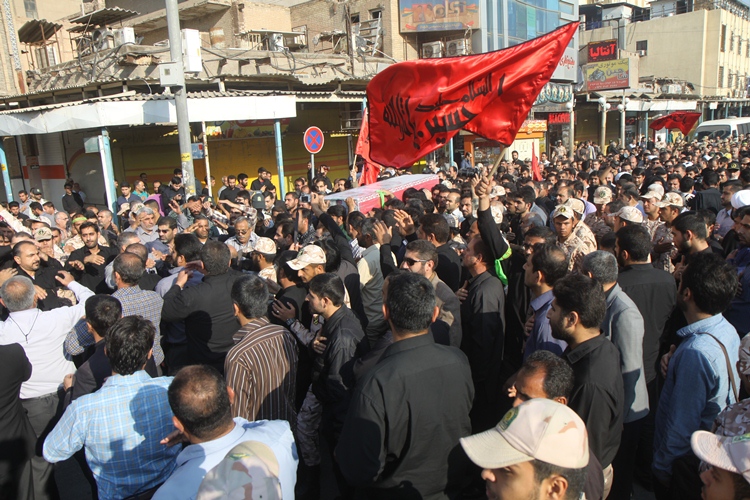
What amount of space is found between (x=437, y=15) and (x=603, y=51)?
15285mm

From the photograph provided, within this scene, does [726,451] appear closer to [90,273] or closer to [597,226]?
[597,226]

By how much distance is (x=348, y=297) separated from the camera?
4555mm

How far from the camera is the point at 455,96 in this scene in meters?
6.20

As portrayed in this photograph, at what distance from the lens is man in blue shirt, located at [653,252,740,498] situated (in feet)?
9.32

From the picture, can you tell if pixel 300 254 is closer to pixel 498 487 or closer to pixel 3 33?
pixel 498 487

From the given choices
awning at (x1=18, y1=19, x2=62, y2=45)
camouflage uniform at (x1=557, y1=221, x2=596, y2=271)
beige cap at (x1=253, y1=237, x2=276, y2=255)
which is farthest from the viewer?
awning at (x1=18, y1=19, x2=62, y2=45)

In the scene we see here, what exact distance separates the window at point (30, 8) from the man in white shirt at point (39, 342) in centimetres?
2664

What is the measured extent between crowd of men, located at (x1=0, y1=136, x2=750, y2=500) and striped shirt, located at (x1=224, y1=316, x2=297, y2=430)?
0.01m

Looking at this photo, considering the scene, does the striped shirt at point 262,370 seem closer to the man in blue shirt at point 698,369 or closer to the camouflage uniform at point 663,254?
the man in blue shirt at point 698,369

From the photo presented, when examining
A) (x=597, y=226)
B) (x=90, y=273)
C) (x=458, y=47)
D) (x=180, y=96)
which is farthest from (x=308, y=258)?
(x=458, y=47)

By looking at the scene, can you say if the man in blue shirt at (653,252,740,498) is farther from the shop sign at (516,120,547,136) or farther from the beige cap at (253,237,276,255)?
the shop sign at (516,120,547,136)

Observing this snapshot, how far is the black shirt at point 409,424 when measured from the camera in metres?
2.58

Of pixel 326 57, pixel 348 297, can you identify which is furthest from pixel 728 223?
pixel 326 57

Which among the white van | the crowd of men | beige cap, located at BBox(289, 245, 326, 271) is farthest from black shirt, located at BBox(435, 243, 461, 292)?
the white van
